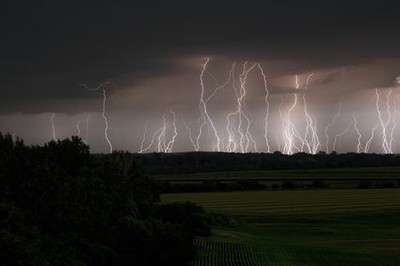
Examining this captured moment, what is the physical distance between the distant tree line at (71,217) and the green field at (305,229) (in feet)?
16.0

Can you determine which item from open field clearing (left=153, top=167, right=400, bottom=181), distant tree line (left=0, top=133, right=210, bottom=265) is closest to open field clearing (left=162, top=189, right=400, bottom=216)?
open field clearing (left=153, top=167, right=400, bottom=181)

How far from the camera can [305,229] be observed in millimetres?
77625

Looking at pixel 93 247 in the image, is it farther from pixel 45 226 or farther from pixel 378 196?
pixel 378 196

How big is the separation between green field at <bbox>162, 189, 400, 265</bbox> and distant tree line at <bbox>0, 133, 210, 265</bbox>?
4878 millimetres

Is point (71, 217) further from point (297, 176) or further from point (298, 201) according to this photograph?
point (297, 176)

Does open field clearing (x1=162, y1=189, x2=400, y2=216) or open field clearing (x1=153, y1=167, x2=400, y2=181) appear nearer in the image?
open field clearing (x1=162, y1=189, x2=400, y2=216)

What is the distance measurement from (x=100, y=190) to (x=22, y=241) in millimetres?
17679

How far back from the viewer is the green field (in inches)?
2029

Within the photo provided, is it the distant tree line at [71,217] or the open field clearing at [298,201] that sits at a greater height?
the distant tree line at [71,217]

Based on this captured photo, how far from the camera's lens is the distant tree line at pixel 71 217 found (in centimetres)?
2733

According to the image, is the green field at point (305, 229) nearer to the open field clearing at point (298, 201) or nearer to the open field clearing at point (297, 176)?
the open field clearing at point (298, 201)

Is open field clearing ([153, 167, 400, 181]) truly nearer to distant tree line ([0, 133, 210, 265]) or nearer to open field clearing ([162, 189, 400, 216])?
open field clearing ([162, 189, 400, 216])

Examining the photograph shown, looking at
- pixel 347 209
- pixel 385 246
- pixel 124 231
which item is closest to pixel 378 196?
pixel 347 209

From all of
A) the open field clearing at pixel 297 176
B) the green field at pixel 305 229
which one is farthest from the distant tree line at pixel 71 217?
the open field clearing at pixel 297 176
